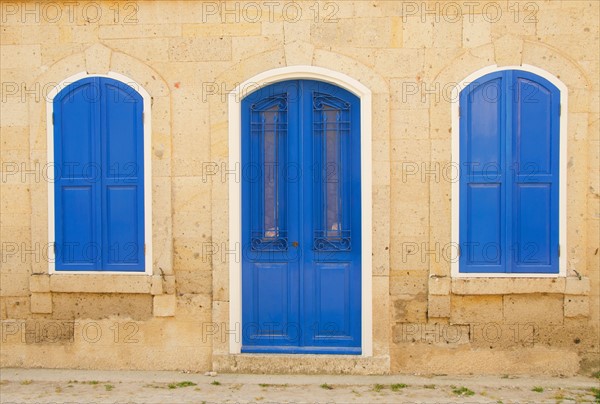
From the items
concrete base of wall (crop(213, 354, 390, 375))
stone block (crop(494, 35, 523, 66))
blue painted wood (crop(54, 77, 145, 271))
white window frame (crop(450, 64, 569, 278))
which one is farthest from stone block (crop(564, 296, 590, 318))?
blue painted wood (crop(54, 77, 145, 271))

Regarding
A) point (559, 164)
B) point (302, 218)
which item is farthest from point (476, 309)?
point (302, 218)

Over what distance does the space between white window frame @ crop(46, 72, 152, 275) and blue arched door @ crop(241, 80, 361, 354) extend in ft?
2.99

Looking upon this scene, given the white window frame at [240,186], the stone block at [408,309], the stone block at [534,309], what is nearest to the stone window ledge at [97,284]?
the white window frame at [240,186]

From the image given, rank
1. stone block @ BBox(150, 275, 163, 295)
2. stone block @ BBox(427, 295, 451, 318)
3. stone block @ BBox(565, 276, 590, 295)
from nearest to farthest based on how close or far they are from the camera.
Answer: stone block @ BBox(565, 276, 590, 295) → stone block @ BBox(427, 295, 451, 318) → stone block @ BBox(150, 275, 163, 295)

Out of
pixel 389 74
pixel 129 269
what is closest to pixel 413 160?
pixel 389 74

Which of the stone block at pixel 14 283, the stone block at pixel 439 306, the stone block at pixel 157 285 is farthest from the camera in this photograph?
the stone block at pixel 14 283

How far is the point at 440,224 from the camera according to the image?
235 inches

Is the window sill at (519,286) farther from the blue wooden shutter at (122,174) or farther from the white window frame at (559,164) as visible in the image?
the blue wooden shutter at (122,174)

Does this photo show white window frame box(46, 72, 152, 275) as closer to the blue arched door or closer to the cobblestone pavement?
the blue arched door

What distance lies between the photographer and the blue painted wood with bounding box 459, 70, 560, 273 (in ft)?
19.3

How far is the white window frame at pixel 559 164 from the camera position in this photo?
5.86 meters

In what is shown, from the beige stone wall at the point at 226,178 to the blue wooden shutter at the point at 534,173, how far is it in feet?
0.49

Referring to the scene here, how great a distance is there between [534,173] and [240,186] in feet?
9.07

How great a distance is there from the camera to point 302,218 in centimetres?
611
